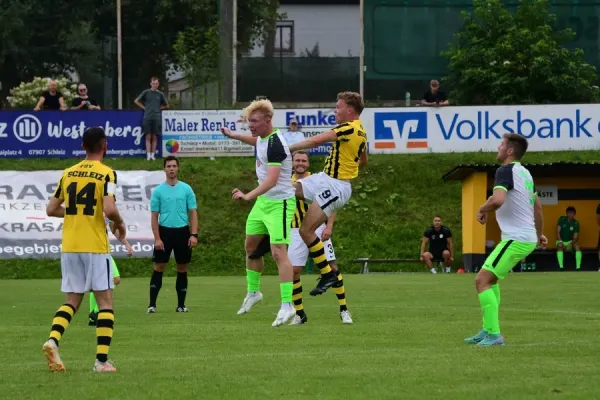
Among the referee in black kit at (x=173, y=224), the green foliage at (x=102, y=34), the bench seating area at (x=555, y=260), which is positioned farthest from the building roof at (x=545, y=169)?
the referee in black kit at (x=173, y=224)

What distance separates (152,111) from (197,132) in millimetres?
1901

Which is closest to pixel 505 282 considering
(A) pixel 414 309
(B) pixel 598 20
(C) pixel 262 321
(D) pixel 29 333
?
(A) pixel 414 309

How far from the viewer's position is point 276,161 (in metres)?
13.6

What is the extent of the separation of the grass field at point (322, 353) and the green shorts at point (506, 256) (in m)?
0.67

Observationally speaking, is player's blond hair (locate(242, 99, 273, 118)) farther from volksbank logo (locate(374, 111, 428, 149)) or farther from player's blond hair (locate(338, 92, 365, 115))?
volksbank logo (locate(374, 111, 428, 149))

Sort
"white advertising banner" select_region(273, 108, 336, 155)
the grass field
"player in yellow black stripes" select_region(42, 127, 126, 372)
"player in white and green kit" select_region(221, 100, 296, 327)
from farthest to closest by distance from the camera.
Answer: "white advertising banner" select_region(273, 108, 336, 155) → "player in white and green kit" select_region(221, 100, 296, 327) → "player in yellow black stripes" select_region(42, 127, 126, 372) → the grass field

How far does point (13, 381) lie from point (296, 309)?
5495mm

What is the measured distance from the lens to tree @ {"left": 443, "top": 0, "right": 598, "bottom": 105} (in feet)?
135

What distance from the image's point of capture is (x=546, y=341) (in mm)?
11102

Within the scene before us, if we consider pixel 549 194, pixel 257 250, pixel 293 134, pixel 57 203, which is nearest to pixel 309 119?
pixel 293 134

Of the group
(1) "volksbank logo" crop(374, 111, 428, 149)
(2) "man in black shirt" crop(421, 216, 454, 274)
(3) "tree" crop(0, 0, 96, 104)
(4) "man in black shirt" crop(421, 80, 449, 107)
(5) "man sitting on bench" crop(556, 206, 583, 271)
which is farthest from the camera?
(3) "tree" crop(0, 0, 96, 104)

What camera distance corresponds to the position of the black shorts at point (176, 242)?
16.7 metres

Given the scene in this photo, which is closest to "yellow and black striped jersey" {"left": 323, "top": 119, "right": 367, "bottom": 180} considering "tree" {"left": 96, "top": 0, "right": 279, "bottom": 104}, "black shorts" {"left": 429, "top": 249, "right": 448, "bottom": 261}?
"black shorts" {"left": 429, "top": 249, "right": 448, "bottom": 261}

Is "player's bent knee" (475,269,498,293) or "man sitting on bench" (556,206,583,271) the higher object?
"player's bent knee" (475,269,498,293)
